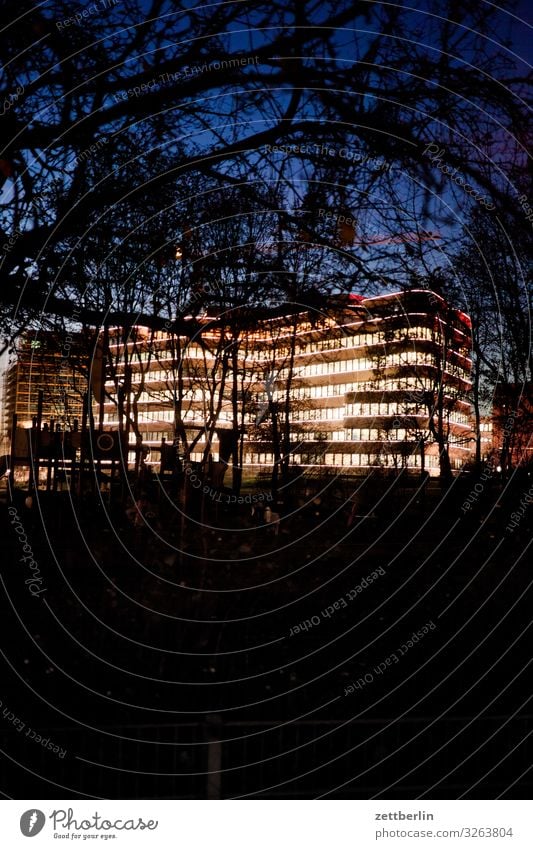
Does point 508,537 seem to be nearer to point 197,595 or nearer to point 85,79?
point 197,595

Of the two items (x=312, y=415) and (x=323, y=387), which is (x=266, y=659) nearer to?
(x=312, y=415)

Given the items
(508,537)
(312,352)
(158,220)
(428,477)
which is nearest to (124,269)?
(158,220)

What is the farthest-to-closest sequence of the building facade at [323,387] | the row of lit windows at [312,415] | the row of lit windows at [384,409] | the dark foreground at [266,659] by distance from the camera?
the row of lit windows at [312,415]
the row of lit windows at [384,409]
the building facade at [323,387]
the dark foreground at [266,659]

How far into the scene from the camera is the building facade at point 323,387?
24.9 ft

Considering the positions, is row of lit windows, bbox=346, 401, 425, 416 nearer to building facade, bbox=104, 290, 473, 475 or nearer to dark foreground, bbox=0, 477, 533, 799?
building facade, bbox=104, 290, 473, 475

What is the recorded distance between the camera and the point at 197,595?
21.7ft

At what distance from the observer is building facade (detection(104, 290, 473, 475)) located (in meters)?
7.59

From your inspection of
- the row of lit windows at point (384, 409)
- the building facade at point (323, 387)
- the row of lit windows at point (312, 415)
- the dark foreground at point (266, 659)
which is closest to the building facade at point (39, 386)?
the building facade at point (323, 387)

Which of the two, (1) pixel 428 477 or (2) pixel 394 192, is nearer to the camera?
(2) pixel 394 192

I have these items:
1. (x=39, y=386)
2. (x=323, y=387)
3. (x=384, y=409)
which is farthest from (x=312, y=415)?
(x=39, y=386)

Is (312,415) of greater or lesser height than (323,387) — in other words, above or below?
below

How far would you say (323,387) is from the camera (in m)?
9.23

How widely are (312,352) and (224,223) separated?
1867 mm

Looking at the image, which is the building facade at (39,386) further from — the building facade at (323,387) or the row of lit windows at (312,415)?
the row of lit windows at (312,415)
